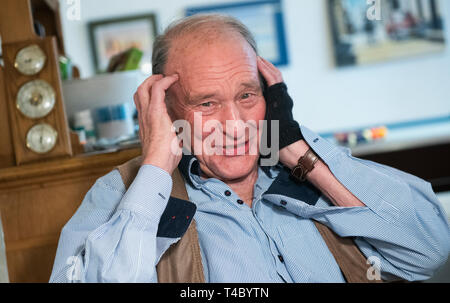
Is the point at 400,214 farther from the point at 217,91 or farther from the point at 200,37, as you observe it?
the point at 200,37

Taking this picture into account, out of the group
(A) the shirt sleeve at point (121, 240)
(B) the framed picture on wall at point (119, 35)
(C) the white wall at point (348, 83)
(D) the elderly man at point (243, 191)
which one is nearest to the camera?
(A) the shirt sleeve at point (121, 240)

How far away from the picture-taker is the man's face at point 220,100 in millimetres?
1062

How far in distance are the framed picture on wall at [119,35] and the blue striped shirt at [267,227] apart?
2643 mm

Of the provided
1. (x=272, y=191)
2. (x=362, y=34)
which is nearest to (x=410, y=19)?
(x=362, y=34)

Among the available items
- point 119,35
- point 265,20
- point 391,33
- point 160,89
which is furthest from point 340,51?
point 160,89

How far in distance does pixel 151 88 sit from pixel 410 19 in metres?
3.24

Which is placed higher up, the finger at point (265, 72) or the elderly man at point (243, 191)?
the finger at point (265, 72)

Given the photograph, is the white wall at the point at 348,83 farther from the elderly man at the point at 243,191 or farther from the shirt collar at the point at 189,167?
the shirt collar at the point at 189,167

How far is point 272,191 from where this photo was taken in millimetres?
1116

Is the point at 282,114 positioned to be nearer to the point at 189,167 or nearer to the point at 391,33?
the point at 189,167

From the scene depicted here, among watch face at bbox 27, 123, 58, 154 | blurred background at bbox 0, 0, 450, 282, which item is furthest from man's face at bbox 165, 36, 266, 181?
blurred background at bbox 0, 0, 450, 282

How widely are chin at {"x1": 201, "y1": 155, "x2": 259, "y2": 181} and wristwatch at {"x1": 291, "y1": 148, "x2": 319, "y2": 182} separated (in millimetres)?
108

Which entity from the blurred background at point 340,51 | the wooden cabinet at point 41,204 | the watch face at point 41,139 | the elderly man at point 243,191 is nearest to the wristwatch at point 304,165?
the elderly man at point 243,191

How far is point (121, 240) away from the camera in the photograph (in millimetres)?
889
